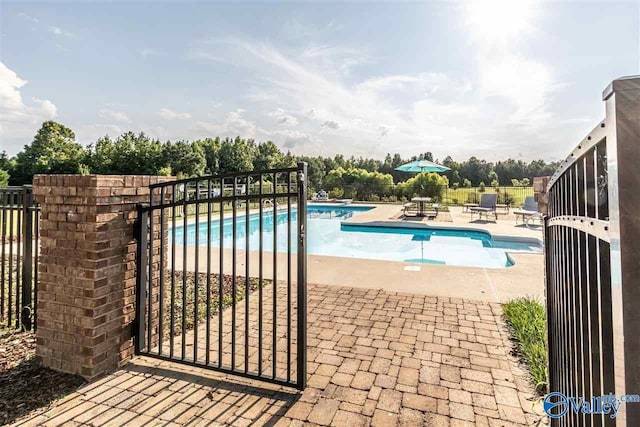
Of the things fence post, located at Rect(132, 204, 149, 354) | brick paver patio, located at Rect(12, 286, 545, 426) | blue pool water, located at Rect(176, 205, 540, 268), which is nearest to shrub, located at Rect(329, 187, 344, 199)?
blue pool water, located at Rect(176, 205, 540, 268)

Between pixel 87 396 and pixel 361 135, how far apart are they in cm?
2168

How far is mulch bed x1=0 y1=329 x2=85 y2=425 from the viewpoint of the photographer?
2.05 m

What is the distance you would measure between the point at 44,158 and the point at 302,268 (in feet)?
103

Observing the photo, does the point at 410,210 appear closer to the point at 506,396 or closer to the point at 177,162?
the point at 506,396

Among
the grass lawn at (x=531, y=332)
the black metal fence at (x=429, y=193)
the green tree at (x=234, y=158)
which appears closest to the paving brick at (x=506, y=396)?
the grass lawn at (x=531, y=332)

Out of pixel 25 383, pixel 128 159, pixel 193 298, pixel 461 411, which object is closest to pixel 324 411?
pixel 461 411

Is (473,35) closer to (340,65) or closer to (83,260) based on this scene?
(340,65)

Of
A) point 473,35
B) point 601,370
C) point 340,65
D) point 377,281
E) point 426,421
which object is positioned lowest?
point 426,421

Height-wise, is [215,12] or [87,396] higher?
[215,12]

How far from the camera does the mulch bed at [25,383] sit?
205 cm

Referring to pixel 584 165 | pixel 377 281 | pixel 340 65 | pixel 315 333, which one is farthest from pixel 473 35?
pixel 584 165

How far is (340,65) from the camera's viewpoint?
9.95 meters

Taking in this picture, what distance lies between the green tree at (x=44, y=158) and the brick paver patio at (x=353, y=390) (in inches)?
1110

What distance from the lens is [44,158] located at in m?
25.1
